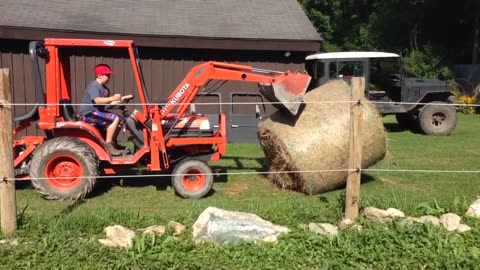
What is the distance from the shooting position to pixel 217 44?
13617 mm

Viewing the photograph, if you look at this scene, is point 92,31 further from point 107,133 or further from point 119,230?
point 119,230

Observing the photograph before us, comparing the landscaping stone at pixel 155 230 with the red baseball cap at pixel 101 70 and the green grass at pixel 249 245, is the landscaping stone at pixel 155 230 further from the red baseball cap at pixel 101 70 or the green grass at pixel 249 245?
the red baseball cap at pixel 101 70

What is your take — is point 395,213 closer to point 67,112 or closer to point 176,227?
point 176,227

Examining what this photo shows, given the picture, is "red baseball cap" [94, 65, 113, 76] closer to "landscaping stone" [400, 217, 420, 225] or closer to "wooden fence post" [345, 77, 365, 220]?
"wooden fence post" [345, 77, 365, 220]

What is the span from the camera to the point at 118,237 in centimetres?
507

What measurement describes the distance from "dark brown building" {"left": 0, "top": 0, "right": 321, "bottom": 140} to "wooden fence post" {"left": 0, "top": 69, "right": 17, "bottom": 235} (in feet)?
25.9

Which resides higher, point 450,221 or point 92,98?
point 92,98

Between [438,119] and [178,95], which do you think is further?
[438,119]

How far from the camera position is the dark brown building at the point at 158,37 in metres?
13.0

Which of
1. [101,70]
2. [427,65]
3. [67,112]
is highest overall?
[427,65]

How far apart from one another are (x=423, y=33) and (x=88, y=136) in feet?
89.0

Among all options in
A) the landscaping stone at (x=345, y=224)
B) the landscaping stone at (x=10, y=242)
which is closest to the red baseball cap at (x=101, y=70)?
the landscaping stone at (x=10, y=242)

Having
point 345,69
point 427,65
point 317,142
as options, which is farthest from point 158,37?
point 427,65

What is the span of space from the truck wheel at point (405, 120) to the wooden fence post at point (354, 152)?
34.4ft
